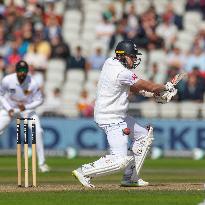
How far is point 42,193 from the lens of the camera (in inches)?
463

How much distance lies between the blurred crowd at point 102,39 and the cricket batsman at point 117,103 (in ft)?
31.7

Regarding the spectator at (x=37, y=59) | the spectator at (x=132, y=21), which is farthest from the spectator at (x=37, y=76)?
the spectator at (x=132, y=21)

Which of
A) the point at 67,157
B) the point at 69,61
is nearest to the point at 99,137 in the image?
the point at 67,157

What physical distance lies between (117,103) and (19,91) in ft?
17.4

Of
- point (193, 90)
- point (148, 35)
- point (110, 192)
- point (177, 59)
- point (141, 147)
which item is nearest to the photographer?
point (110, 192)

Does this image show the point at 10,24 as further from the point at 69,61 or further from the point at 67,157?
the point at 67,157

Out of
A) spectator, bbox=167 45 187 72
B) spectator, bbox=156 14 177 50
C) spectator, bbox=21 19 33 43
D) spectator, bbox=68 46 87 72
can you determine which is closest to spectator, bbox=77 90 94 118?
spectator, bbox=68 46 87 72

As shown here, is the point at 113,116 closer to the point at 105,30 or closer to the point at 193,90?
the point at 193,90

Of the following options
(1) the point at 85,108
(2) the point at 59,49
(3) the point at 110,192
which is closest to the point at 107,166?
(3) the point at 110,192

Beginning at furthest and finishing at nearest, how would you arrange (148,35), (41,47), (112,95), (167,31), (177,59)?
1. (167,31)
2. (148,35)
3. (41,47)
4. (177,59)
5. (112,95)

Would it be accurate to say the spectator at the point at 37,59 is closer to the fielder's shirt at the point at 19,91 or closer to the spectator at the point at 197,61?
the spectator at the point at 197,61

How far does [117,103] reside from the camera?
12469 mm

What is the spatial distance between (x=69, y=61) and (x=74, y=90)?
0.96m

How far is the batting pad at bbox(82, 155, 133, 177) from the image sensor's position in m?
12.2
